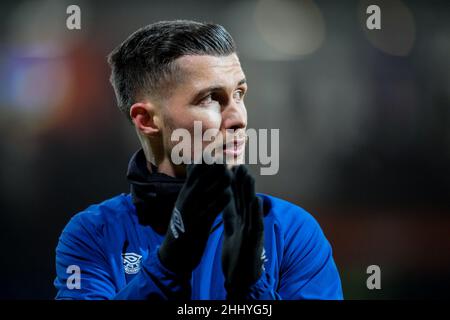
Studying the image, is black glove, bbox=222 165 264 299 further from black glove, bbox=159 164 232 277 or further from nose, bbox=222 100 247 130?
nose, bbox=222 100 247 130

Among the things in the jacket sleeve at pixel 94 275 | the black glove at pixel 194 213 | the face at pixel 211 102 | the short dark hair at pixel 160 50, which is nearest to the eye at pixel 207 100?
the face at pixel 211 102

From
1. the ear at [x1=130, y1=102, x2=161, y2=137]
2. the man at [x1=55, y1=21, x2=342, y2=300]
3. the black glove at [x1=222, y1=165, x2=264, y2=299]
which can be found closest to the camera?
the black glove at [x1=222, y1=165, x2=264, y2=299]

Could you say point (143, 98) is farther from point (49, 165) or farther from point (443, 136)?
A: point (443, 136)

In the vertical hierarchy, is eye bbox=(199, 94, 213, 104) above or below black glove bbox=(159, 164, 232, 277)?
above

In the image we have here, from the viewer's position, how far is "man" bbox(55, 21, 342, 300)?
1.27 m

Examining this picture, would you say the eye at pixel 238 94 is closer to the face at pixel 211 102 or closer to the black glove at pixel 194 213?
the face at pixel 211 102

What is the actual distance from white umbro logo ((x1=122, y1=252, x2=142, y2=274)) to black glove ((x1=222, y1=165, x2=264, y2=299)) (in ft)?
0.96

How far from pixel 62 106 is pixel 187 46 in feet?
2.27

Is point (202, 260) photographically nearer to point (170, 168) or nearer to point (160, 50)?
point (170, 168)

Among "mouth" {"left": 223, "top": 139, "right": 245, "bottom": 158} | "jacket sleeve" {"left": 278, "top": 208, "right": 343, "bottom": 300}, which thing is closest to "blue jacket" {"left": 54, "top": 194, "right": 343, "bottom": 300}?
"jacket sleeve" {"left": 278, "top": 208, "right": 343, "bottom": 300}

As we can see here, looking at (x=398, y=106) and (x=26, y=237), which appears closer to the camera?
(x=26, y=237)

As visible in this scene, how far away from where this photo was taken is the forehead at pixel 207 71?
4.28ft
